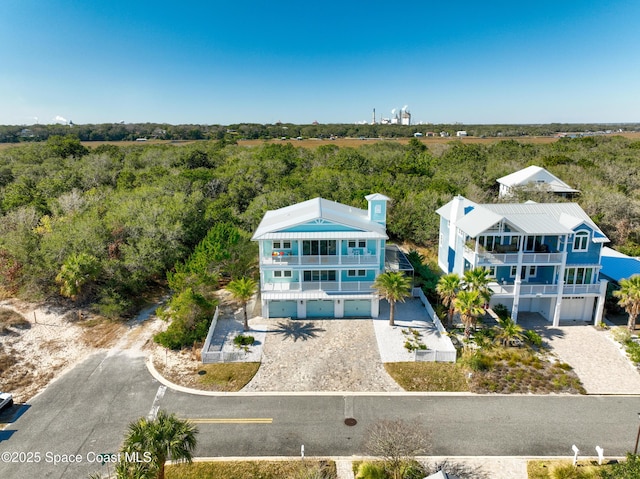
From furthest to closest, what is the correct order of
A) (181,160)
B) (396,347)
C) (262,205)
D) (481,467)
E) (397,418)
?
(181,160), (262,205), (396,347), (397,418), (481,467)

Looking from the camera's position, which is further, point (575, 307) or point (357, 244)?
point (357, 244)

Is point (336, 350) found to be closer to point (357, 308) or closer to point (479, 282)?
point (357, 308)

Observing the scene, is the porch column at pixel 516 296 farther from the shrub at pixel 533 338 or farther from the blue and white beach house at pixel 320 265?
the blue and white beach house at pixel 320 265

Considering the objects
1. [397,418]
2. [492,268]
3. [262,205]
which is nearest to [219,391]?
[397,418]

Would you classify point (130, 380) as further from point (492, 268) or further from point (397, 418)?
point (492, 268)

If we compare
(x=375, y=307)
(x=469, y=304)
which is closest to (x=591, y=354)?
(x=469, y=304)

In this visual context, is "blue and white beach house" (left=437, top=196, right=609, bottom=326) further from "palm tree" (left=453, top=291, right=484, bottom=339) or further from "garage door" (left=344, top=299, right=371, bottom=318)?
"garage door" (left=344, top=299, right=371, bottom=318)
